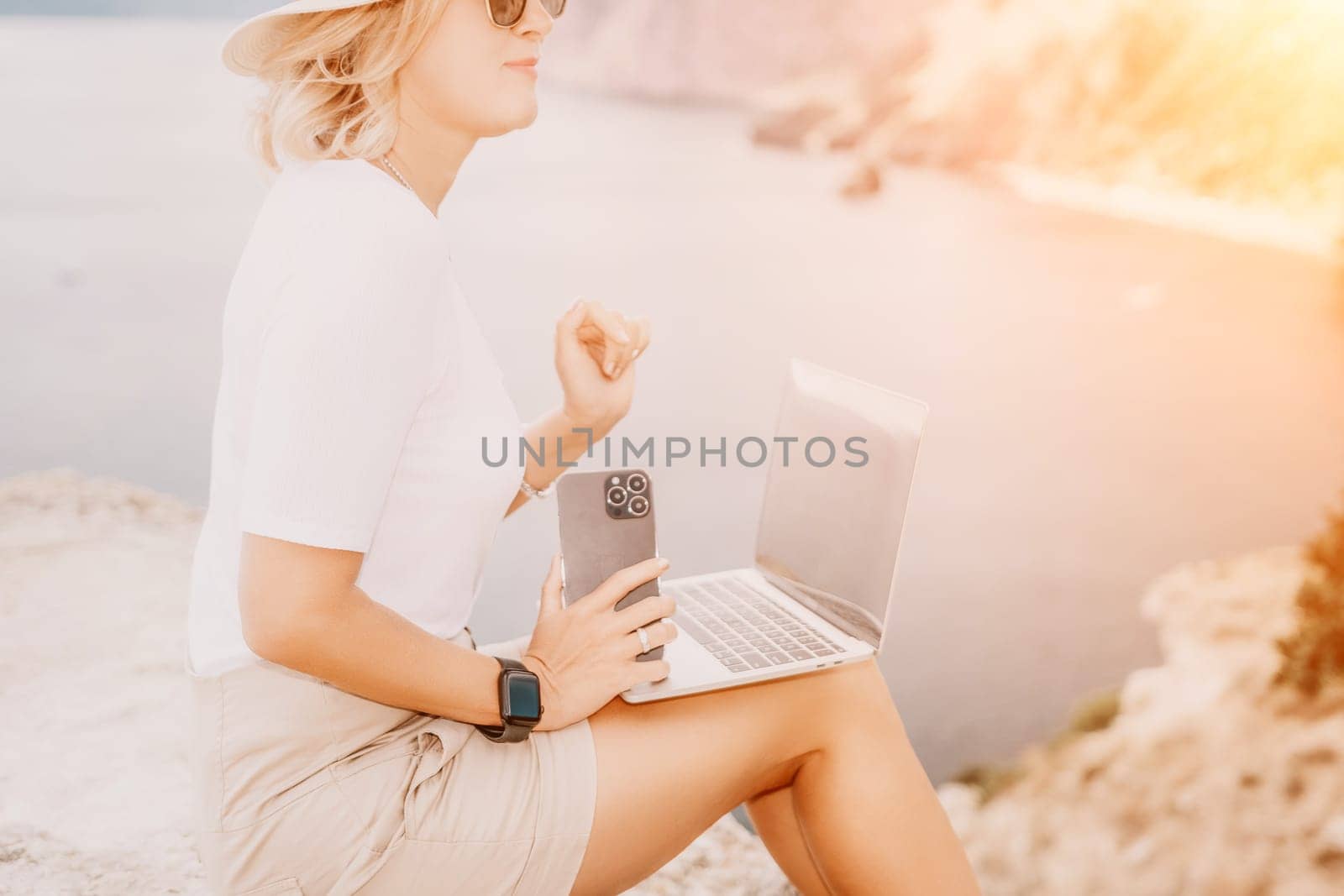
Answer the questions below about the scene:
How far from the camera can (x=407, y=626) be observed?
883 mm

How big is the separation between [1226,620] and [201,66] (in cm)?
298

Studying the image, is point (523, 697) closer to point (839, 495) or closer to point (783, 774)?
point (783, 774)

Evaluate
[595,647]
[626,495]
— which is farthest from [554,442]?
[595,647]

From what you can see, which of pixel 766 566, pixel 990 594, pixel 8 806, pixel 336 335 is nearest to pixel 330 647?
pixel 336 335

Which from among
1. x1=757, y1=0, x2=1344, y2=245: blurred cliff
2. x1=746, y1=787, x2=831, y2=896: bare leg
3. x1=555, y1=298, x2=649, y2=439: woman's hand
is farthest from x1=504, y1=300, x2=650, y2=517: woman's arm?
x1=757, y1=0, x2=1344, y2=245: blurred cliff

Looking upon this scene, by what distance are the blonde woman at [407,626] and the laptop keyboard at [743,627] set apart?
57mm

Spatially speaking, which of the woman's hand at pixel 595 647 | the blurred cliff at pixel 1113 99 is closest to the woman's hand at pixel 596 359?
the woman's hand at pixel 595 647

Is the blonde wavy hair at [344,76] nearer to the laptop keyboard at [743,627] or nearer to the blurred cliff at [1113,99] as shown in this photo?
the laptop keyboard at [743,627]

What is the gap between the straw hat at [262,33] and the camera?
36.1 inches

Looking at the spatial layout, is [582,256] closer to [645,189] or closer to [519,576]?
[645,189]

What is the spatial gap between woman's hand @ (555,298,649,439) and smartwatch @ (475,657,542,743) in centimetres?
42

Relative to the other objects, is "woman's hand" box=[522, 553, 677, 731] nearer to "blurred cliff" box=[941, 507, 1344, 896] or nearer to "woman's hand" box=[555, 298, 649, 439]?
"woman's hand" box=[555, 298, 649, 439]

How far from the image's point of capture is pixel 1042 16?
2441 mm

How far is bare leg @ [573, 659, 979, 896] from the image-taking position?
943 mm
